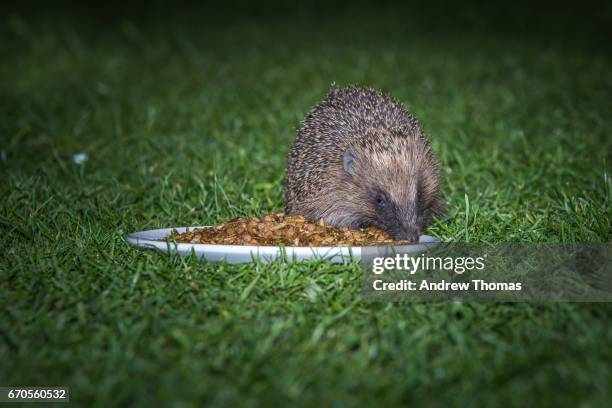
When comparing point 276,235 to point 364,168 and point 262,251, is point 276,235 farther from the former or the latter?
point 364,168

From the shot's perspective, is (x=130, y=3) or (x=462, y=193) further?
(x=130, y=3)

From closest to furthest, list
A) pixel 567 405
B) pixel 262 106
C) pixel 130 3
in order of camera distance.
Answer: pixel 567 405 → pixel 262 106 → pixel 130 3

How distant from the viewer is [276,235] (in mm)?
3807

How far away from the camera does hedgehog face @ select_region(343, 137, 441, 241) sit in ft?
13.1

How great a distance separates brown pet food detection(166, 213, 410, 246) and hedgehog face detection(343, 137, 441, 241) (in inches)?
5.5

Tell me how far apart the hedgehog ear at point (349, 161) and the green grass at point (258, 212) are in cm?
69

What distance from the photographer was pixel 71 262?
145 inches

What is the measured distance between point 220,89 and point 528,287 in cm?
623

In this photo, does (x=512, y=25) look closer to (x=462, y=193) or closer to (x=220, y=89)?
(x=220, y=89)

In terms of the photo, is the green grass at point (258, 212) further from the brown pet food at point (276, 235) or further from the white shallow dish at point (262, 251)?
the brown pet food at point (276, 235)

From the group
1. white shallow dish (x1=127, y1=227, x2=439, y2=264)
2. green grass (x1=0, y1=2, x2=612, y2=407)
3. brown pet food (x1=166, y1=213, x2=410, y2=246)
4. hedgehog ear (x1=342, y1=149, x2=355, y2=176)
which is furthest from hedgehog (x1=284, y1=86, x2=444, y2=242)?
white shallow dish (x1=127, y1=227, x2=439, y2=264)

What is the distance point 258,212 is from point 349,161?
2.48 feet

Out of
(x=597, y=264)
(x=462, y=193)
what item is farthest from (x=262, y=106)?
(x=597, y=264)

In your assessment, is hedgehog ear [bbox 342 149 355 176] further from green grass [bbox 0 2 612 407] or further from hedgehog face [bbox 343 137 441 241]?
green grass [bbox 0 2 612 407]
